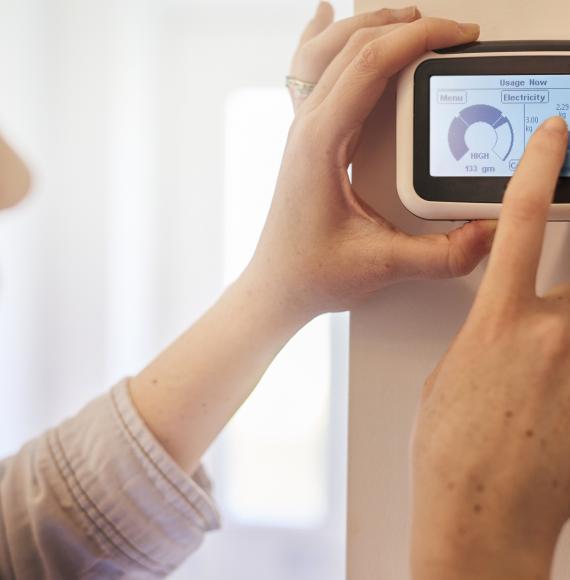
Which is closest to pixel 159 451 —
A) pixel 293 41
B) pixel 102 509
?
pixel 102 509

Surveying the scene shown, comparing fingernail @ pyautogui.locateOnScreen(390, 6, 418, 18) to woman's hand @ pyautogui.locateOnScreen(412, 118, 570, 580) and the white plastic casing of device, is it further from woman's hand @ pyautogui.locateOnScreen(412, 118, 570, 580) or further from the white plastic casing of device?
woman's hand @ pyautogui.locateOnScreen(412, 118, 570, 580)

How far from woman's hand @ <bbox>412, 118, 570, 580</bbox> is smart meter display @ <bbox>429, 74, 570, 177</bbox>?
0.27 feet

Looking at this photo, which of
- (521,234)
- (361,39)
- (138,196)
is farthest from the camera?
(138,196)

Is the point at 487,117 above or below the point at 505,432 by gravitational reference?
above

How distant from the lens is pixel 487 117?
15.6 inches

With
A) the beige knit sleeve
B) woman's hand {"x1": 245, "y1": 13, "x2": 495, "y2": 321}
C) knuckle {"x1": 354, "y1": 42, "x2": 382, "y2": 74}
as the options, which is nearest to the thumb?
woman's hand {"x1": 245, "y1": 13, "x2": 495, "y2": 321}

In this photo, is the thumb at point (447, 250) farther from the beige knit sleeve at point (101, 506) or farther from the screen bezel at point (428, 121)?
the beige knit sleeve at point (101, 506)

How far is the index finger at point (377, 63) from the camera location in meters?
0.39

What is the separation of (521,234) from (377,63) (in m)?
0.15

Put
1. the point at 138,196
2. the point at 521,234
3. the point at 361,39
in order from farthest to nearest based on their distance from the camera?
the point at 138,196 < the point at 361,39 < the point at 521,234

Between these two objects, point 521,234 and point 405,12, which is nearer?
point 521,234

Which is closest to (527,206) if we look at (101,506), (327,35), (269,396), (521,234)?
(521,234)

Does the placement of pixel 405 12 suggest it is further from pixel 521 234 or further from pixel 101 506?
pixel 101 506

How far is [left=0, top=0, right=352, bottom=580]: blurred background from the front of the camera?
143 centimetres
